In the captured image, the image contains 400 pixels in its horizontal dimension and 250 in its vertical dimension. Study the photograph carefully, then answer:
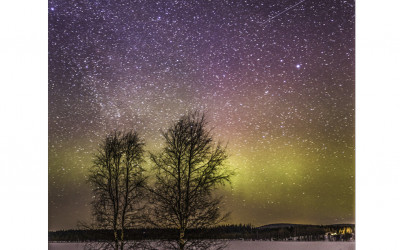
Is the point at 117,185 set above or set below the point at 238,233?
above

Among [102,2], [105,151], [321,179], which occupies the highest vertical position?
[102,2]

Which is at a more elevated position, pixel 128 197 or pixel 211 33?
pixel 211 33

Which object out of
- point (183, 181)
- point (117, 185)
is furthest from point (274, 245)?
point (117, 185)

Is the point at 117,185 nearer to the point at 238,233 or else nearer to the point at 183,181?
the point at 183,181

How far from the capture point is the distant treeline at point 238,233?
9.73 feet

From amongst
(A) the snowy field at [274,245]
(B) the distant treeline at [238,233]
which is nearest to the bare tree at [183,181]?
(B) the distant treeline at [238,233]

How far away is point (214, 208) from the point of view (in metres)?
2.99

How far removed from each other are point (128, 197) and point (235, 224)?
88cm

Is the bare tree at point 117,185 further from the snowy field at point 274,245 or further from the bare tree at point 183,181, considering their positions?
the snowy field at point 274,245

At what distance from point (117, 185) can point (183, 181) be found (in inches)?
20.8

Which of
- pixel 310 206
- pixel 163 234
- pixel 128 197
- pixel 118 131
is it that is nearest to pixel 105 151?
pixel 118 131

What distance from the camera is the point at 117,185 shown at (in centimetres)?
303

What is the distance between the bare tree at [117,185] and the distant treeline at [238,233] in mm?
71
